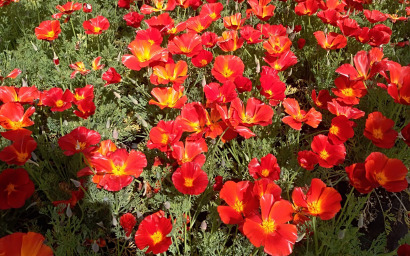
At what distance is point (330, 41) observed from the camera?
225 cm

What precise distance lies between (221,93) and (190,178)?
51 centimetres

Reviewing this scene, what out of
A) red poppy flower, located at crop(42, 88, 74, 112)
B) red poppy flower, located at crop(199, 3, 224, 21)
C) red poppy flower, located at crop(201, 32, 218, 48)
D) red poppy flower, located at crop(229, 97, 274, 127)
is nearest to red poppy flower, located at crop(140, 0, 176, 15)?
red poppy flower, located at crop(199, 3, 224, 21)

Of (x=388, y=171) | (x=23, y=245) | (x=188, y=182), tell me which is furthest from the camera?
(x=188, y=182)

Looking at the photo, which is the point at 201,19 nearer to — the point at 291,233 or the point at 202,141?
the point at 202,141

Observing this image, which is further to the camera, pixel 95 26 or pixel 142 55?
pixel 95 26

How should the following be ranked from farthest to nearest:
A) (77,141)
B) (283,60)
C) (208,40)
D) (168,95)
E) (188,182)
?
(208,40) < (283,60) < (168,95) < (77,141) < (188,182)

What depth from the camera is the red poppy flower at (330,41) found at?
7.10ft

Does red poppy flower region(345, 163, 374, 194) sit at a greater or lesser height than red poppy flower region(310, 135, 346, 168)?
greater

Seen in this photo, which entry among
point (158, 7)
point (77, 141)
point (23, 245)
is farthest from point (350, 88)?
point (23, 245)

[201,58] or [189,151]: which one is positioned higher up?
[201,58]

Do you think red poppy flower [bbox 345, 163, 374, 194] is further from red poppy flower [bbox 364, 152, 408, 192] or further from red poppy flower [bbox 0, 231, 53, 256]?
red poppy flower [bbox 0, 231, 53, 256]

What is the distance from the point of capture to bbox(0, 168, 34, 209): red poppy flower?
1465 mm

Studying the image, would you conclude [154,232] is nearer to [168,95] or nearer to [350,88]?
[168,95]

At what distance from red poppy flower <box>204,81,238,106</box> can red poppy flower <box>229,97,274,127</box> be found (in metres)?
0.04
